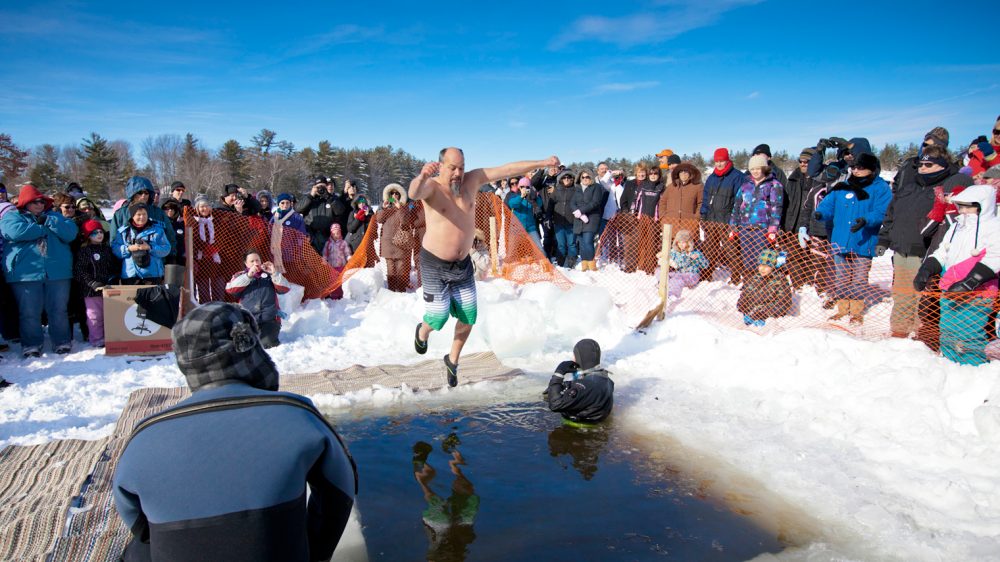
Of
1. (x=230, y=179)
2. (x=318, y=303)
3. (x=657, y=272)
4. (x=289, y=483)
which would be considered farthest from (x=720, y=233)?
(x=230, y=179)

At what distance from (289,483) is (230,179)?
5759 cm

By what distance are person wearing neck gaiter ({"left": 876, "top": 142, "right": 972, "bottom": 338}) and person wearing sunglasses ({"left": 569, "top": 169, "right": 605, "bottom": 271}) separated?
471 cm

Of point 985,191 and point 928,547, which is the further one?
point 985,191

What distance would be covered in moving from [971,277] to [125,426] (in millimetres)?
7026

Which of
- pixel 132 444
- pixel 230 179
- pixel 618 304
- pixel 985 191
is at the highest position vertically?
pixel 230 179

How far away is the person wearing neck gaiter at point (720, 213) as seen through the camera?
8.84m

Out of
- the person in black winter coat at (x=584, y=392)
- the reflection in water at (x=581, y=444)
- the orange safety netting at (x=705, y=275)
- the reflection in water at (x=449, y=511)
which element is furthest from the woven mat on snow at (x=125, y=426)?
the orange safety netting at (x=705, y=275)

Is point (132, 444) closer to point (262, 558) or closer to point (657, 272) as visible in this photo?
point (262, 558)

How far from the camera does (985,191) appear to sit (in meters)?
4.95

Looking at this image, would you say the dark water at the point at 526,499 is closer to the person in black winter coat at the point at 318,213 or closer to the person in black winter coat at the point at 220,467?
the person in black winter coat at the point at 220,467

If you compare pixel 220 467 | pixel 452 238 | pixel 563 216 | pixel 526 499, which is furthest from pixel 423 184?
pixel 563 216

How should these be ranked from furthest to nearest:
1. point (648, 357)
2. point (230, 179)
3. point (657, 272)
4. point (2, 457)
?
point (230, 179), point (657, 272), point (648, 357), point (2, 457)

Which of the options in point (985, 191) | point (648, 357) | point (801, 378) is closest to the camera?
point (985, 191)

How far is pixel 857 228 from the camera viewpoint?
22.5 ft
